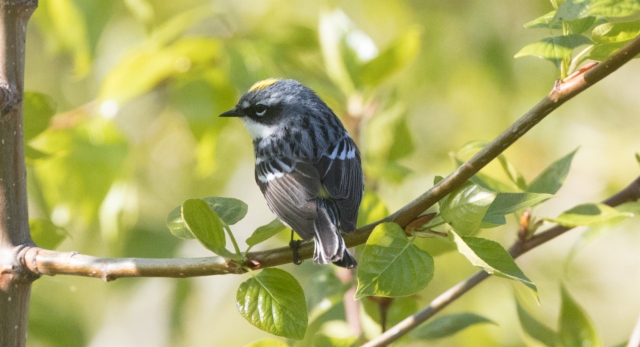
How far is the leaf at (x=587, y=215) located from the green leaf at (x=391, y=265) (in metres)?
0.40

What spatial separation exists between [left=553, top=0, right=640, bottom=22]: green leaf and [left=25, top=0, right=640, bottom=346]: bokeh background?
832 mm

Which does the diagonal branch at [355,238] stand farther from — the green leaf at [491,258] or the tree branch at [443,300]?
the tree branch at [443,300]

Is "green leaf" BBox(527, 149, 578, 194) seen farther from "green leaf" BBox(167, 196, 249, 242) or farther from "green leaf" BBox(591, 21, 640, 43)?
"green leaf" BBox(167, 196, 249, 242)

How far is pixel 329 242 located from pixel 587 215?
2.00 ft

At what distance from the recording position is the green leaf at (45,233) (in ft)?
5.42

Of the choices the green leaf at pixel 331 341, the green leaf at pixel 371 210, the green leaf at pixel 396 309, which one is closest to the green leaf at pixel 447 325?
the green leaf at pixel 396 309

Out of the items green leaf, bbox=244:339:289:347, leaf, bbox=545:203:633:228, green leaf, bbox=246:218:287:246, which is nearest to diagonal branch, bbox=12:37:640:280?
green leaf, bbox=246:218:287:246

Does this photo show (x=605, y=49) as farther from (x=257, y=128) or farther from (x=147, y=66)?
(x=257, y=128)

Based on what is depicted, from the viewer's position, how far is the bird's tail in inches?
60.7

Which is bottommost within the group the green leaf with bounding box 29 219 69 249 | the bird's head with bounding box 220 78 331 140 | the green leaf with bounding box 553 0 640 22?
the green leaf with bounding box 553 0 640 22

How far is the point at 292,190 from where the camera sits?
2.06 m

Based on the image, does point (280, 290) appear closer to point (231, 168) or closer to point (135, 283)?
point (135, 283)

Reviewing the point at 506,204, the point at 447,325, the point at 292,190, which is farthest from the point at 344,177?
the point at 506,204

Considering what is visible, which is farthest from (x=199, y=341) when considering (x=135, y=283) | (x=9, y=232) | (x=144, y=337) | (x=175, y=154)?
(x=9, y=232)
